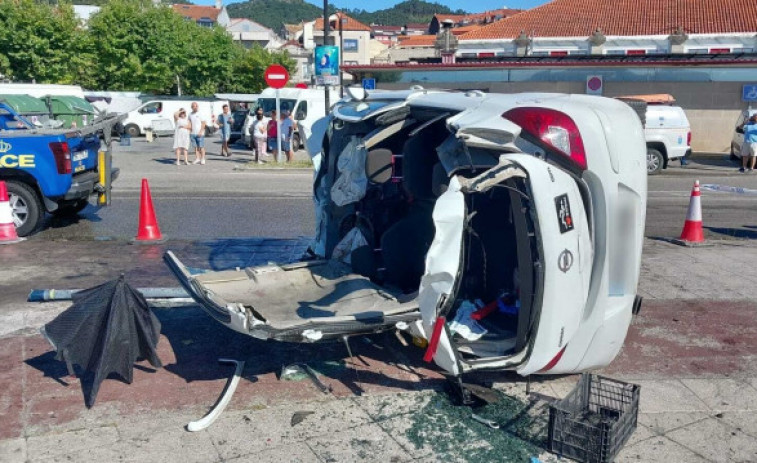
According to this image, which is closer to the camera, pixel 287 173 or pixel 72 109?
pixel 72 109

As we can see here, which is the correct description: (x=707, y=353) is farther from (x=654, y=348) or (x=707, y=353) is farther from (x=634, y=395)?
(x=634, y=395)

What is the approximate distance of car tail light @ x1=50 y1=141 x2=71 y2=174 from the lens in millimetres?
10844

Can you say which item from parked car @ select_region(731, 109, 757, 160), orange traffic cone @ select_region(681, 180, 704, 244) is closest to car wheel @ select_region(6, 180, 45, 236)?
orange traffic cone @ select_region(681, 180, 704, 244)

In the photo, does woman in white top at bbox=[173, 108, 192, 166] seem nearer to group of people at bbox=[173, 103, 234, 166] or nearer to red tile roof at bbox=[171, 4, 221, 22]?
group of people at bbox=[173, 103, 234, 166]

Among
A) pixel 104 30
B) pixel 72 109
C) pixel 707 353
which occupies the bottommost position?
pixel 707 353

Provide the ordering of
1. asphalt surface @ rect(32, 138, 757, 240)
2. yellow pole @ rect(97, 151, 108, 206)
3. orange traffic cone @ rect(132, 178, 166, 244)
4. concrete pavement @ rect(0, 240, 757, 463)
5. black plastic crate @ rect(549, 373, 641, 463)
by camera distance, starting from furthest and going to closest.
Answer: asphalt surface @ rect(32, 138, 757, 240) → yellow pole @ rect(97, 151, 108, 206) → orange traffic cone @ rect(132, 178, 166, 244) → concrete pavement @ rect(0, 240, 757, 463) → black plastic crate @ rect(549, 373, 641, 463)

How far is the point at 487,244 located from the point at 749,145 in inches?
791

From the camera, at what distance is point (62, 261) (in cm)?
939

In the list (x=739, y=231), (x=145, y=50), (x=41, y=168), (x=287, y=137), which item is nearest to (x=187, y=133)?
(x=287, y=137)

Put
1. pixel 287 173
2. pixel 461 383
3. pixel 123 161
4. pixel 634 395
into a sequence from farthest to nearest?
1. pixel 123 161
2. pixel 287 173
3. pixel 461 383
4. pixel 634 395

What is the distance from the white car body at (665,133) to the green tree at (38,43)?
3763 cm

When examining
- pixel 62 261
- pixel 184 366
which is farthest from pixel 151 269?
pixel 184 366

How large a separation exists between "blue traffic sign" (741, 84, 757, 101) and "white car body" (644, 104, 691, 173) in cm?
782

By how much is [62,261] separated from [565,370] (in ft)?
21.8
